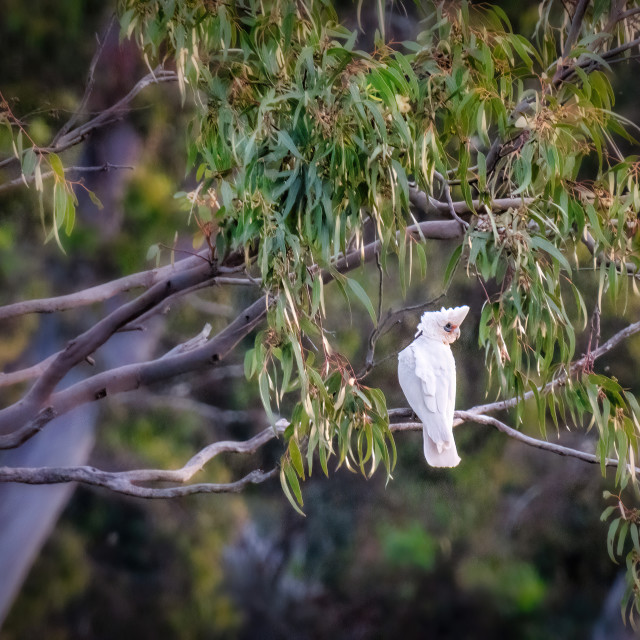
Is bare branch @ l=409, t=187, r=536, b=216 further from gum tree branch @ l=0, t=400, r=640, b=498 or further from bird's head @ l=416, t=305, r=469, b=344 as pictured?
gum tree branch @ l=0, t=400, r=640, b=498

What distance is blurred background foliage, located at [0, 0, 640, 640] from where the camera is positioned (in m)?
2.04

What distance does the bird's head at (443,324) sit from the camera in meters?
1.83

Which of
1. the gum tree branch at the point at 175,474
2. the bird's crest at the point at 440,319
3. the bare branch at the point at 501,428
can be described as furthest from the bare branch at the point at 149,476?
the bird's crest at the point at 440,319

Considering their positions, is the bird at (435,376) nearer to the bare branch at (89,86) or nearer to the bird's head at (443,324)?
the bird's head at (443,324)

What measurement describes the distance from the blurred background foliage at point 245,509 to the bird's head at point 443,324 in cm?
31

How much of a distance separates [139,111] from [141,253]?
0.36m

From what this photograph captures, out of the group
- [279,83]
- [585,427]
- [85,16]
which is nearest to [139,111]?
[85,16]

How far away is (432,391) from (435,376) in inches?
1.3

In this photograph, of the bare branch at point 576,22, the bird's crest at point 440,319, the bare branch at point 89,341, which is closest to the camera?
the bare branch at point 576,22

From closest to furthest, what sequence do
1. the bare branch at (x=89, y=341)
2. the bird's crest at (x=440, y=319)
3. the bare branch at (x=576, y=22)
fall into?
the bare branch at (x=576, y=22) < the bird's crest at (x=440, y=319) < the bare branch at (x=89, y=341)

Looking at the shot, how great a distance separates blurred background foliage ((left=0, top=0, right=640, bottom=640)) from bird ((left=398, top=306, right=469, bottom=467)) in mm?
309

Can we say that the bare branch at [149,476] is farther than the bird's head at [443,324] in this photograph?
Yes

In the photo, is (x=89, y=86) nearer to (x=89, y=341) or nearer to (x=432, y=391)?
(x=89, y=341)

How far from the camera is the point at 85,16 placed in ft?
6.64
